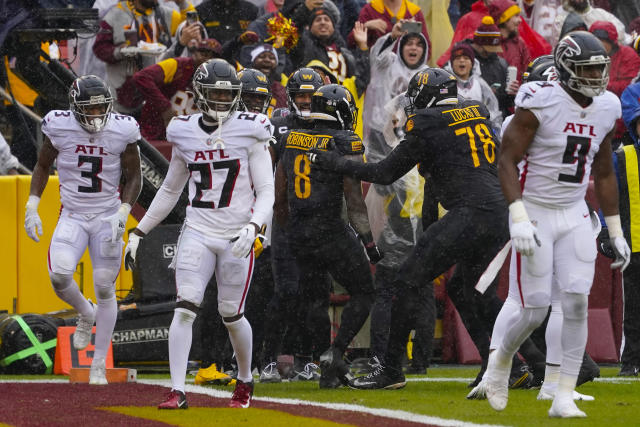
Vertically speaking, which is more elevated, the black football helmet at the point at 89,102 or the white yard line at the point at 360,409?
the black football helmet at the point at 89,102

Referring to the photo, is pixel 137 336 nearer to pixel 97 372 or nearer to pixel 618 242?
pixel 97 372

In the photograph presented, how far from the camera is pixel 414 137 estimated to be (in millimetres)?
7207

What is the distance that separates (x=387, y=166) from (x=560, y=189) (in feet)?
4.25

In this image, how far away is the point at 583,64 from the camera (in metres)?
5.98

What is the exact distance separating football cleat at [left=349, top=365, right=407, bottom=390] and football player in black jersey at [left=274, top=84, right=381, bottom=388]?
18 cm

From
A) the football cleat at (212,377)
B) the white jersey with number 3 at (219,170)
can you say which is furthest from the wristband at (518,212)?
the football cleat at (212,377)

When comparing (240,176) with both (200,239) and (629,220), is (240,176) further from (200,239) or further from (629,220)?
(629,220)

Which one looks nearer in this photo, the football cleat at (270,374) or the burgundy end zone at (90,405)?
the burgundy end zone at (90,405)

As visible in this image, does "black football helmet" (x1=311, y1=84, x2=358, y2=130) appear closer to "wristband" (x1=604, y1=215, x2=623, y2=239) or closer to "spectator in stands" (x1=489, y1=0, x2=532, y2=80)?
"wristband" (x1=604, y1=215, x2=623, y2=239)

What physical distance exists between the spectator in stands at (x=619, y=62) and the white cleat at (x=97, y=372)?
578cm

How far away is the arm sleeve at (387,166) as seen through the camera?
703 centimetres

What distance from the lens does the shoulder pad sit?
19.7 feet

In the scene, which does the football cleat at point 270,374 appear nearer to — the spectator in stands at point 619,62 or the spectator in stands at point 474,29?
the spectator in stands at point 474,29

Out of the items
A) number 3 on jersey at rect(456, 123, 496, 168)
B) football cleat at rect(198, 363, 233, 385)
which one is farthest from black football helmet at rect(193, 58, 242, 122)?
football cleat at rect(198, 363, 233, 385)
